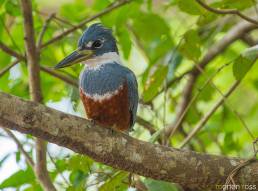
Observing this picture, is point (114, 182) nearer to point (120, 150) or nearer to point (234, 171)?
point (120, 150)

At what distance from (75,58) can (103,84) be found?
22cm

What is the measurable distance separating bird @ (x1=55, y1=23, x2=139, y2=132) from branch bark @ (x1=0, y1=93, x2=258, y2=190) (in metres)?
0.49

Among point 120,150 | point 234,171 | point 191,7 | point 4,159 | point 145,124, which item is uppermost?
point 191,7

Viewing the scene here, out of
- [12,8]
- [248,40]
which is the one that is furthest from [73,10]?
[248,40]

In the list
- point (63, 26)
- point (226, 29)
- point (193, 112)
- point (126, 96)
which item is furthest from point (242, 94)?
point (126, 96)

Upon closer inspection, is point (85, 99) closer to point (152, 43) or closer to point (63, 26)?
point (63, 26)

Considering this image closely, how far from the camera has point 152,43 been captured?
4637mm

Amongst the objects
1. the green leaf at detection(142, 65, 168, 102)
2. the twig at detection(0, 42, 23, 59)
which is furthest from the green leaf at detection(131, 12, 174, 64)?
the twig at detection(0, 42, 23, 59)

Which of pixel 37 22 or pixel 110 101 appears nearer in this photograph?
pixel 110 101

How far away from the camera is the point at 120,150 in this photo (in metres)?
2.85

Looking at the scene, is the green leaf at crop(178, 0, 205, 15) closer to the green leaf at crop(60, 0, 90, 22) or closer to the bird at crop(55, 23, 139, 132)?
the bird at crop(55, 23, 139, 132)

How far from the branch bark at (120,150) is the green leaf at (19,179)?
768 mm

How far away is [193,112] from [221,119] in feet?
0.90

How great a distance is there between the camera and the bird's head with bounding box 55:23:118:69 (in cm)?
355
